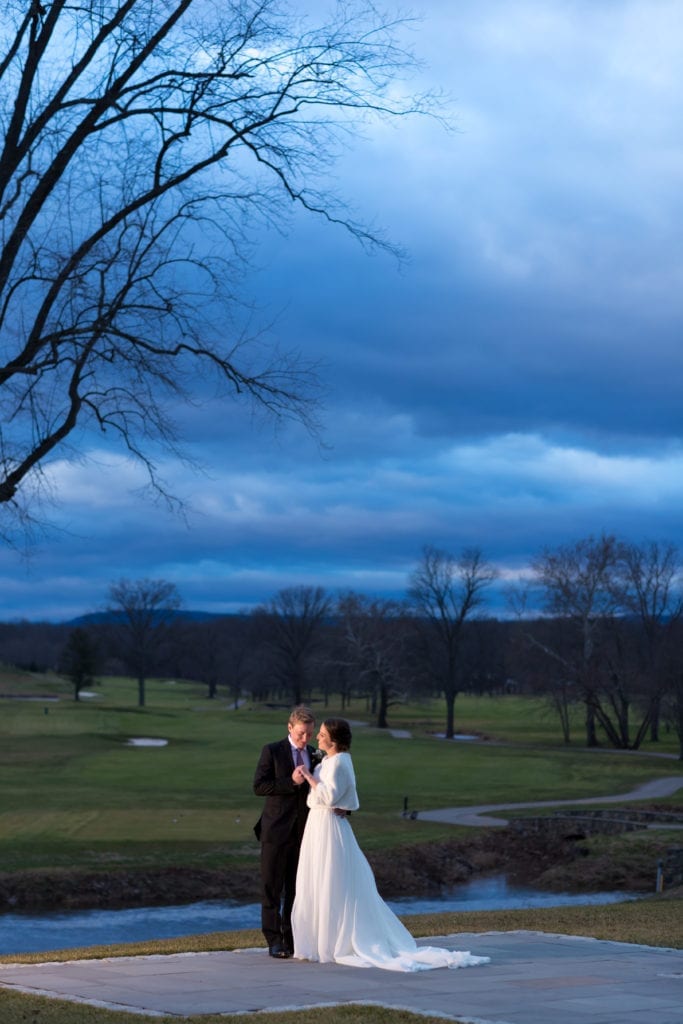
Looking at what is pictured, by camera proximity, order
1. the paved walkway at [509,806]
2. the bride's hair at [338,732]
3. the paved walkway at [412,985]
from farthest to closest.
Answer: the paved walkway at [509,806], the bride's hair at [338,732], the paved walkway at [412,985]

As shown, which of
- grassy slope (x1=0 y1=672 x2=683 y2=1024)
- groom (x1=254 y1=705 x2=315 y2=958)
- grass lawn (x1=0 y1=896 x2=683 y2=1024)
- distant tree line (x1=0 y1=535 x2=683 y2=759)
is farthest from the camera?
distant tree line (x1=0 y1=535 x2=683 y2=759)

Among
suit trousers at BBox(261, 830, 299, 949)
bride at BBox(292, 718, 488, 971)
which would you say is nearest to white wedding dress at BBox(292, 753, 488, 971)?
bride at BBox(292, 718, 488, 971)

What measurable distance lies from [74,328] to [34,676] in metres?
111

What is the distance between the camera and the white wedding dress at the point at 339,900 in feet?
33.3

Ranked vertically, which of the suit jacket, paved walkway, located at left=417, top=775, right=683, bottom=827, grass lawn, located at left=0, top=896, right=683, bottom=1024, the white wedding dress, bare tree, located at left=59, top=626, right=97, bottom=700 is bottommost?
paved walkway, located at left=417, top=775, right=683, bottom=827

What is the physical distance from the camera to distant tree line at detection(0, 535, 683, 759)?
2928 inches

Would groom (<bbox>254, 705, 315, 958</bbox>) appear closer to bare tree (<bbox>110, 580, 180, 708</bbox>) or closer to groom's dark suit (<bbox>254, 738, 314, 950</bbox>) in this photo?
groom's dark suit (<bbox>254, 738, 314, 950</bbox>)

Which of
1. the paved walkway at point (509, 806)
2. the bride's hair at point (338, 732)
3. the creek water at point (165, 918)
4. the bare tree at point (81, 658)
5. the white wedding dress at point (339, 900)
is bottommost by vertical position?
the creek water at point (165, 918)

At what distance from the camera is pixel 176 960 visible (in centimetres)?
1038

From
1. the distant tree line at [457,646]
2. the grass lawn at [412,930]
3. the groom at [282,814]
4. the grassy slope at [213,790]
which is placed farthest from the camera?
the distant tree line at [457,646]

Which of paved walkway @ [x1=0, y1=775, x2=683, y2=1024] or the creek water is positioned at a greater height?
paved walkway @ [x1=0, y1=775, x2=683, y2=1024]

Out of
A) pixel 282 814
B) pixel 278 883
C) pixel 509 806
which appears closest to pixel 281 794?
pixel 282 814

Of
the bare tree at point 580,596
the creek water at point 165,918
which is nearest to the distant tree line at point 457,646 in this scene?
the bare tree at point 580,596

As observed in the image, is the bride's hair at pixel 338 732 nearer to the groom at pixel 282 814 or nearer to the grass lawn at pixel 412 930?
the groom at pixel 282 814
